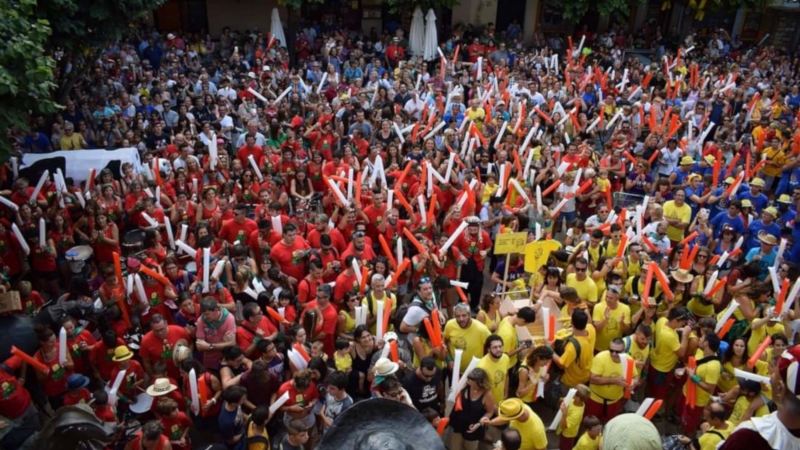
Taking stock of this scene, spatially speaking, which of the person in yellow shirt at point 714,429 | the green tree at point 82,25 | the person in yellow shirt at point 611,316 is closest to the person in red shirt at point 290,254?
the person in yellow shirt at point 611,316

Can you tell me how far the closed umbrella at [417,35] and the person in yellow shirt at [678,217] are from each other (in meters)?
11.7

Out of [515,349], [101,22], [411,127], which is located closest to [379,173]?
[411,127]

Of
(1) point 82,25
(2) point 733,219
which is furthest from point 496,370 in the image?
(1) point 82,25

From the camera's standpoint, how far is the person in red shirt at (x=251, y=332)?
6148mm

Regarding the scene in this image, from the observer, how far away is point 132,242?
810 centimetres

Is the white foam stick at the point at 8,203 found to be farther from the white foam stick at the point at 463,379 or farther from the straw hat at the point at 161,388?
the white foam stick at the point at 463,379

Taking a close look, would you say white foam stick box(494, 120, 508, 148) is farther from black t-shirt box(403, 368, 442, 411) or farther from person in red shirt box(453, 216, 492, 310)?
black t-shirt box(403, 368, 442, 411)

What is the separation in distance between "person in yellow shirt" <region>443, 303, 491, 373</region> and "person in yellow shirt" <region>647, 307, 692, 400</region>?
5.87 ft

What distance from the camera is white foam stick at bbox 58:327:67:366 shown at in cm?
575

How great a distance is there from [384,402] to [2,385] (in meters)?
4.37

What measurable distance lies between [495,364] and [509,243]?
229cm

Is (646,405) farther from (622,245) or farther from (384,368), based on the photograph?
(622,245)

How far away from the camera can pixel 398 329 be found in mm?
6562

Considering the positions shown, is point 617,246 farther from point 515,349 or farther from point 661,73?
point 661,73
